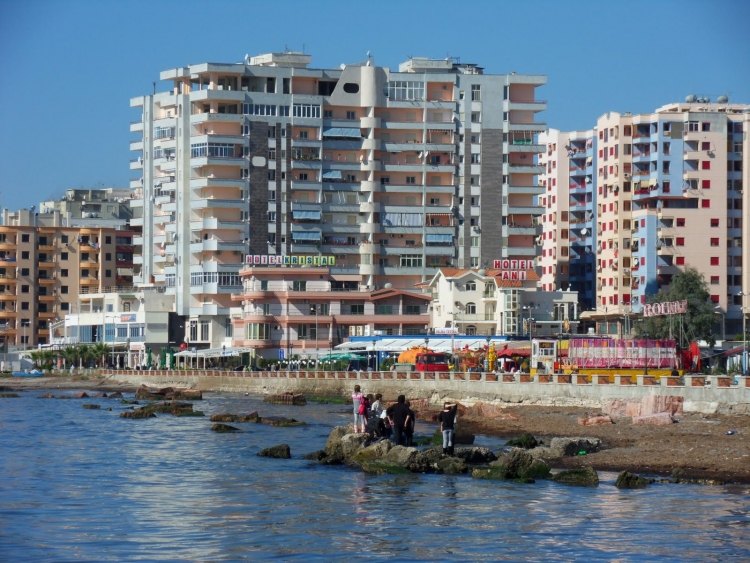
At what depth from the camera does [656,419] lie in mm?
48250

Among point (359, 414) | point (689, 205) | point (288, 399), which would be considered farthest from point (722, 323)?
point (359, 414)

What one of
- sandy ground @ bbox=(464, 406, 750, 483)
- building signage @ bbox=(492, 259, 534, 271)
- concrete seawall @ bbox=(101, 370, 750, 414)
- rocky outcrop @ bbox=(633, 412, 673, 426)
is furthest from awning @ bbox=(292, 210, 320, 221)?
rocky outcrop @ bbox=(633, 412, 673, 426)

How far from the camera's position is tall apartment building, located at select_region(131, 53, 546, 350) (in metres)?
136

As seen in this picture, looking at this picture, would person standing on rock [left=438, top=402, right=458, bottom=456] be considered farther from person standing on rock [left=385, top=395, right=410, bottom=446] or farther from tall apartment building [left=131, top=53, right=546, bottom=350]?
tall apartment building [left=131, top=53, right=546, bottom=350]

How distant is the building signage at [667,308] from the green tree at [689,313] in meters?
19.8

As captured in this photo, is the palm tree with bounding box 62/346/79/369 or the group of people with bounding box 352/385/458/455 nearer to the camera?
the group of people with bounding box 352/385/458/455

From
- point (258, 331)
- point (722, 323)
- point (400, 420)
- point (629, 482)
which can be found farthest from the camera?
point (722, 323)

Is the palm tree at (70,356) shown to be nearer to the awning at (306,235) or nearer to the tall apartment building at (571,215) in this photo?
the awning at (306,235)

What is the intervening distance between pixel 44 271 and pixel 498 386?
110 metres

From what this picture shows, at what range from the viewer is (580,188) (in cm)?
15012

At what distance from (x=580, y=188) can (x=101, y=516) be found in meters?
124

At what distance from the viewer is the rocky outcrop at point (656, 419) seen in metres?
47.8

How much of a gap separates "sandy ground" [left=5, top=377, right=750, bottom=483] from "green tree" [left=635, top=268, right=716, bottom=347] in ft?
184

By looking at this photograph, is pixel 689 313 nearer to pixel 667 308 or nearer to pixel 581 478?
pixel 667 308
